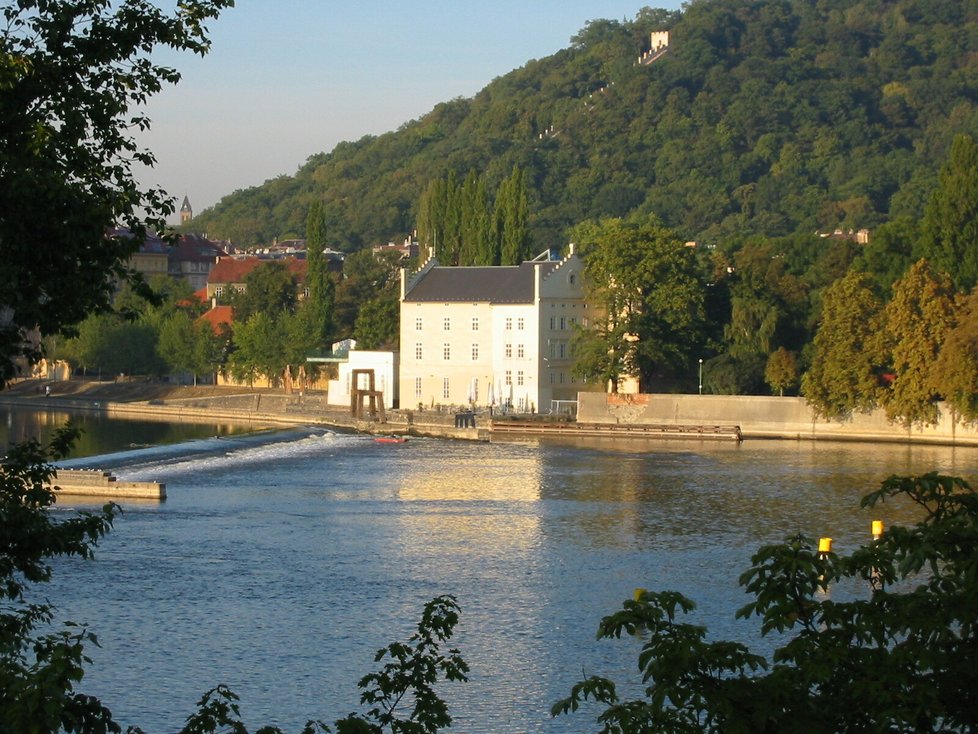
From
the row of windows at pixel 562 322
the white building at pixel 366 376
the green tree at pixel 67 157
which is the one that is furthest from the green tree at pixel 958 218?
the green tree at pixel 67 157

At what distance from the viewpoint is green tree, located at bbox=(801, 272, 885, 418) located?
55.7 m

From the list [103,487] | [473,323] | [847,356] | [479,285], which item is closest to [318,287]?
[479,285]

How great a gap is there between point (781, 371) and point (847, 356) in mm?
3618

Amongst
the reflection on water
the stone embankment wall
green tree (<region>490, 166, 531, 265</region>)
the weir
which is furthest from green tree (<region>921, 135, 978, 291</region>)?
the weir

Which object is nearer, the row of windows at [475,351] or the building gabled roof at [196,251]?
the row of windows at [475,351]

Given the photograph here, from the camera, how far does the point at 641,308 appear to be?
2450 inches

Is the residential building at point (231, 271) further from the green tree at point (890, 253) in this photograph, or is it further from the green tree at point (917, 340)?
the green tree at point (917, 340)

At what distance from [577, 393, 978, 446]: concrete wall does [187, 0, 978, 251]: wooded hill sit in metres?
61.7

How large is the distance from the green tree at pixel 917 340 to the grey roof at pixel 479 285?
1421 centimetres

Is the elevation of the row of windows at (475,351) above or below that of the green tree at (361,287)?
below

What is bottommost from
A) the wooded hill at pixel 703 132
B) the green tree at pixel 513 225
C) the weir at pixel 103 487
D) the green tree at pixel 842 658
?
the weir at pixel 103 487

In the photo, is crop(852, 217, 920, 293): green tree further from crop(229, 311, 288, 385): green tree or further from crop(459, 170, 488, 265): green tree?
crop(229, 311, 288, 385): green tree

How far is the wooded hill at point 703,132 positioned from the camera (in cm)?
13925

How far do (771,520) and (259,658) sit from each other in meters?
16.6
